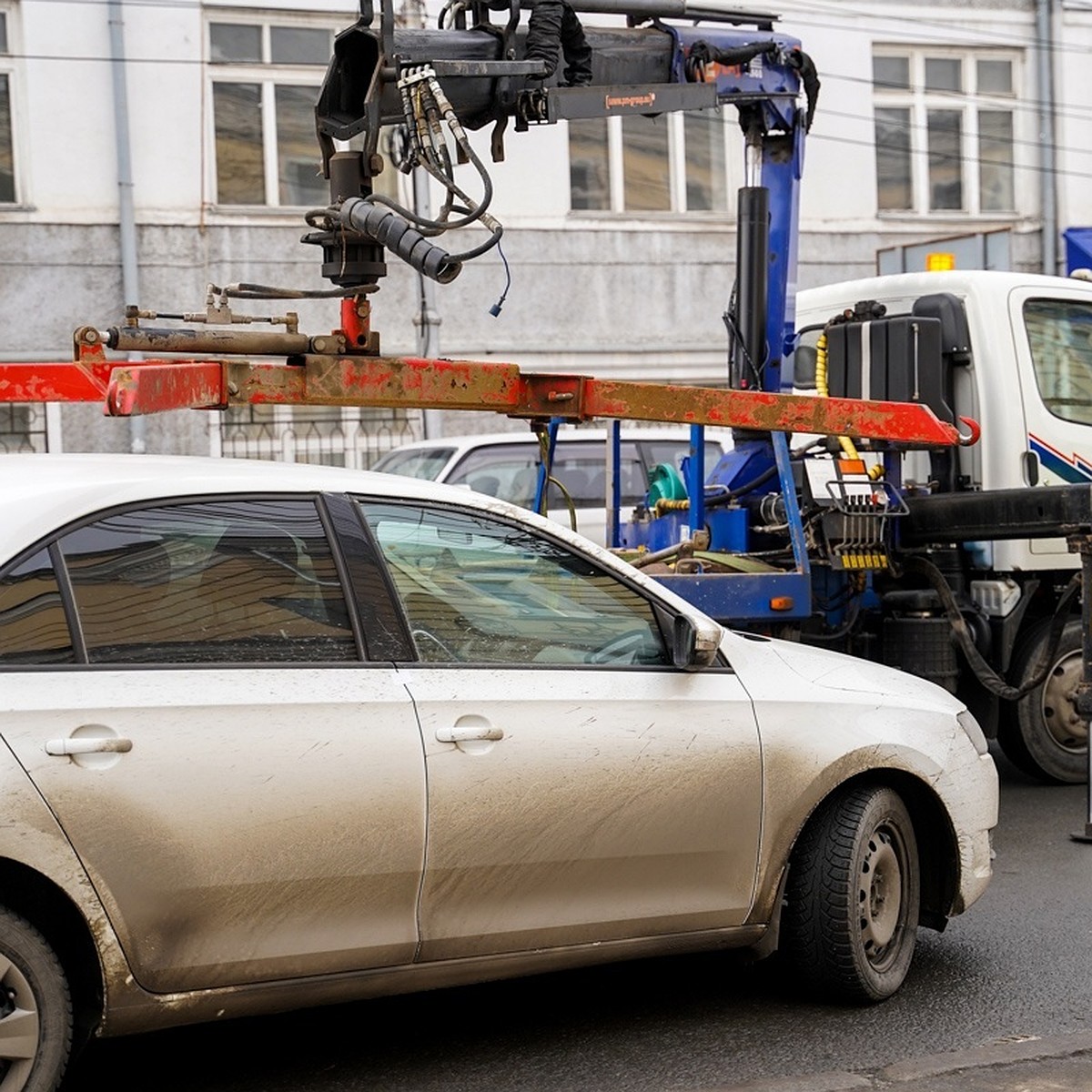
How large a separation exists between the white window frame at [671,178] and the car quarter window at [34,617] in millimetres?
16875

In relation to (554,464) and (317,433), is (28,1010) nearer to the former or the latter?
Answer: (554,464)

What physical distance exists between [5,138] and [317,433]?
174 inches

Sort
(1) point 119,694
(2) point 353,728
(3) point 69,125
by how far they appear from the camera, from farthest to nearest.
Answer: (3) point 69,125, (2) point 353,728, (1) point 119,694

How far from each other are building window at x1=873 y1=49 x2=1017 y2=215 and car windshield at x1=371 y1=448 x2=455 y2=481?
32.0ft

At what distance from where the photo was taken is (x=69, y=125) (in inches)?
736

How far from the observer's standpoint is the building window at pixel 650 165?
20828 millimetres

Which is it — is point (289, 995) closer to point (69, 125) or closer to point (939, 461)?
point (939, 461)

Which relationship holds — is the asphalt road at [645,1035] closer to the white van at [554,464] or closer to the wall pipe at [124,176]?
the white van at [554,464]

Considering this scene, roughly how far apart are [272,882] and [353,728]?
1.36 feet

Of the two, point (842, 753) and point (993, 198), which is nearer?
point (842, 753)

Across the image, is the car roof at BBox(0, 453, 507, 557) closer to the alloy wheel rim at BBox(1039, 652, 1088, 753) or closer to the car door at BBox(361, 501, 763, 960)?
the car door at BBox(361, 501, 763, 960)

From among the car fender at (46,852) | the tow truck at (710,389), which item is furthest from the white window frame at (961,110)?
the car fender at (46,852)

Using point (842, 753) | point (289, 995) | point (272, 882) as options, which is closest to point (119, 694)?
point (272, 882)

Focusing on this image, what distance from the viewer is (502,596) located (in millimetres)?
4973
